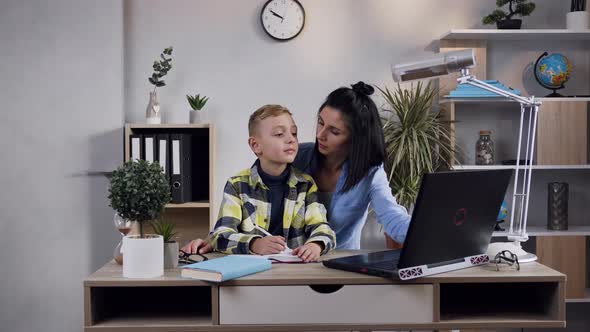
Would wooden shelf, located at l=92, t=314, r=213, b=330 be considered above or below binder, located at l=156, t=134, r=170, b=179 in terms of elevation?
below

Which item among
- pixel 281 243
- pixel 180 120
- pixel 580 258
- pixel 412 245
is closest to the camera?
pixel 412 245

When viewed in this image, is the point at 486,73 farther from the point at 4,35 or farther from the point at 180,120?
the point at 4,35

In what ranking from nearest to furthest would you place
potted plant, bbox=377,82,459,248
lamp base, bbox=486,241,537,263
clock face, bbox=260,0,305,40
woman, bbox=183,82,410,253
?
lamp base, bbox=486,241,537,263
woman, bbox=183,82,410,253
potted plant, bbox=377,82,459,248
clock face, bbox=260,0,305,40

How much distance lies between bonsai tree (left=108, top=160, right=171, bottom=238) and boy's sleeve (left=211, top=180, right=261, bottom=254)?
14.1 inches

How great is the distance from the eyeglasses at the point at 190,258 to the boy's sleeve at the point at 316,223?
12.6 inches

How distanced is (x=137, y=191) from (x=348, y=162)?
91 centimetres

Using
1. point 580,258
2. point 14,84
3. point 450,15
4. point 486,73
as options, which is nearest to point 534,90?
point 486,73

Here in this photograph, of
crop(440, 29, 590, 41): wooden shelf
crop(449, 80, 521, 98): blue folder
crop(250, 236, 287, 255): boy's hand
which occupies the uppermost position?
crop(440, 29, 590, 41): wooden shelf

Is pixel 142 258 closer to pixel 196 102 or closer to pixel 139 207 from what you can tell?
pixel 139 207

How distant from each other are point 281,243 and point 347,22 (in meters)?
2.38

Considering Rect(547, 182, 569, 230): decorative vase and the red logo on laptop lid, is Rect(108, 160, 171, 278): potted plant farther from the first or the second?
Rect(547, 182, 569, 230): decorative vase

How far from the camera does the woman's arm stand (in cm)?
206


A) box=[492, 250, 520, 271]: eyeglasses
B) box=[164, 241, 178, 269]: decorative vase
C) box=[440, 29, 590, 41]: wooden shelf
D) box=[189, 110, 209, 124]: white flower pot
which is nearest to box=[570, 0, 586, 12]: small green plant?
box=[440, 29, 590, 41]: wooden shelf

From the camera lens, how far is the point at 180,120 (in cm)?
392
